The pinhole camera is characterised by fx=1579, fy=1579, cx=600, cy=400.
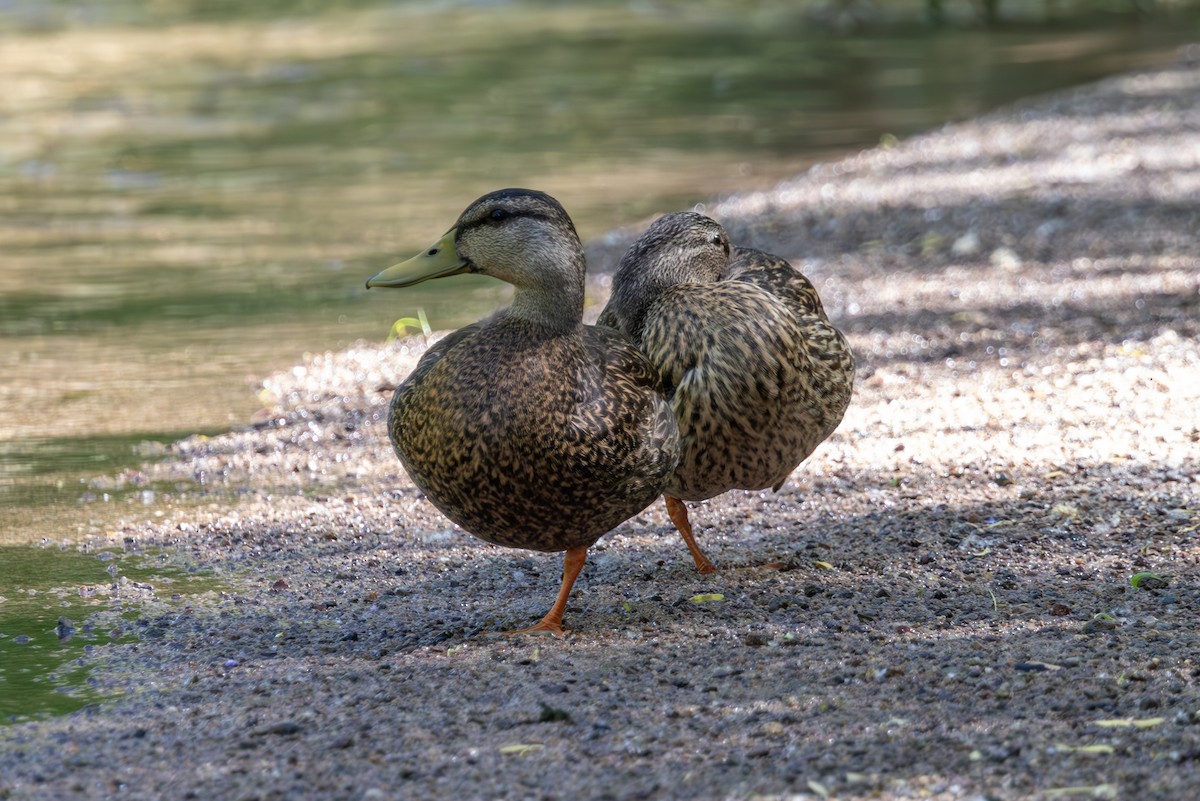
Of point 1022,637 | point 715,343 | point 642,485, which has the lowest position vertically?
point 1022,637

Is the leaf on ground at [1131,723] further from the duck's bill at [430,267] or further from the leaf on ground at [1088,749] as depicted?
the duck's bill at [430,267]

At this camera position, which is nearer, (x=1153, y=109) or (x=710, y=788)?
(x=710, y=788)

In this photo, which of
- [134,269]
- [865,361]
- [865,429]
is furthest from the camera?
[134,269]

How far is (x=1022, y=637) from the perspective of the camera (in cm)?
462

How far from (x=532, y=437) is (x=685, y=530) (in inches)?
43.3

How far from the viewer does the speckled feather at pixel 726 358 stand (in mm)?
5059

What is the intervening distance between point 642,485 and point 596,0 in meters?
23.2

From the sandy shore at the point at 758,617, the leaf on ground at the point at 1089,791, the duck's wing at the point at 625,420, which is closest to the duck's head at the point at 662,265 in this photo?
the duck's wing at the point at 625,420

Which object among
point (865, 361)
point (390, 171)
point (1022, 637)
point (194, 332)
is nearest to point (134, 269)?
point (194, 332)

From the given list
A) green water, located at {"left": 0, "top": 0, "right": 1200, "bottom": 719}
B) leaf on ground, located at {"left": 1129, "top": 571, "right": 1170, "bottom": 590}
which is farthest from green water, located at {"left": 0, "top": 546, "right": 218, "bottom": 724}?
leaf on ground, located at {"left": 1129, "top": 571, "right": 1170, "bottom": 590}

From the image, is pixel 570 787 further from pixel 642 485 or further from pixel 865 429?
pixel 865 429

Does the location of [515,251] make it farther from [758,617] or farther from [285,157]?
[285,157]

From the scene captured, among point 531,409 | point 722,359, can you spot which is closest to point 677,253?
point 722,359

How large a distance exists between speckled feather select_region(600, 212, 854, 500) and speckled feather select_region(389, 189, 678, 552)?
224mm
